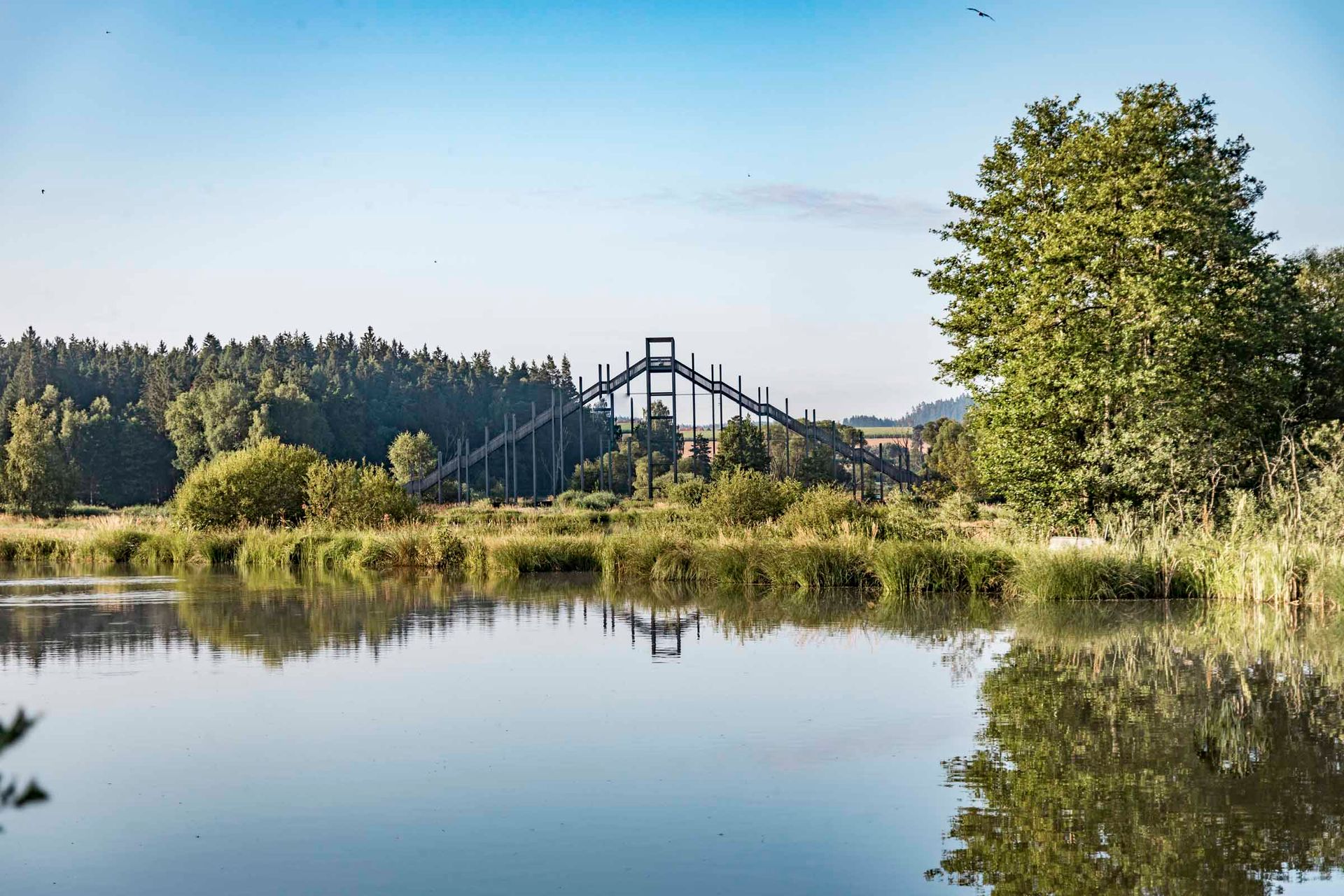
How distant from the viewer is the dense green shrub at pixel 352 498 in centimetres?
3481

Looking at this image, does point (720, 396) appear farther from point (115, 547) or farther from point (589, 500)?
point (115, 547)

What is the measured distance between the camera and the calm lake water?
23.0ft

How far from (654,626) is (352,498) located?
61.9 ft

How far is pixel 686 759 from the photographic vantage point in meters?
9.50

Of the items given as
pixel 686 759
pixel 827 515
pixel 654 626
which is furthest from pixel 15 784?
pixel 827 515

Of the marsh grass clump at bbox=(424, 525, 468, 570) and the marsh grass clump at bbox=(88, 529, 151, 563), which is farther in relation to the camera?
the marsh grass clump at bbox=(88, 529, 151, 563)

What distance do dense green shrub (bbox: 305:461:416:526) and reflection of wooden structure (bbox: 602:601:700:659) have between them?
50.6ft

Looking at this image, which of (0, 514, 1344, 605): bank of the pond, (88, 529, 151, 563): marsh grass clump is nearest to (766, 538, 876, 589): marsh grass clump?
(0, 514, 1344, 605): bank of the pond

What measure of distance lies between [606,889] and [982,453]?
2216 cm

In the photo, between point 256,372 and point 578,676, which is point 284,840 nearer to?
point 578,676

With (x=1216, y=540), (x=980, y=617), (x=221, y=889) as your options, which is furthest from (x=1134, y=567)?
(x=221, y=889)

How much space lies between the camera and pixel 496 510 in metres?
43.8

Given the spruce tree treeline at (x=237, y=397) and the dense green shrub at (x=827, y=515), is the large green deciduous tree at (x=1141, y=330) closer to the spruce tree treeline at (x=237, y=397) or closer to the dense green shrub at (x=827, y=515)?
the dense green shrub at (x=827, y=515)

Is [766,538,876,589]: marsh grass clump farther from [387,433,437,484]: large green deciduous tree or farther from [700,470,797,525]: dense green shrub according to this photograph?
[387,433,437,484]: large green deciduous tree
